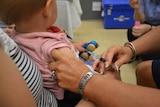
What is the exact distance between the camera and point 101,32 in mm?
2945

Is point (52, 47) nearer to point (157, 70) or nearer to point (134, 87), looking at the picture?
point (134, 87)

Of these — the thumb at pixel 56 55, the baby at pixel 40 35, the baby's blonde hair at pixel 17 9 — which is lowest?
the thumb at pixel 56 55

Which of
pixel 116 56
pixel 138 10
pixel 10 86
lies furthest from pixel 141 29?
pixel 10 86

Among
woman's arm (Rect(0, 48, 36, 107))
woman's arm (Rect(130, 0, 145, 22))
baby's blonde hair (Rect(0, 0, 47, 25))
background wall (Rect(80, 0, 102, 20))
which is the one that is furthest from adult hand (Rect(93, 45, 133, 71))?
background wall (Rect(80, 0, 102, 20))

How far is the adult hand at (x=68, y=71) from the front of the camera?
89 centimetres

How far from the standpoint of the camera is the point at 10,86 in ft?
1.90

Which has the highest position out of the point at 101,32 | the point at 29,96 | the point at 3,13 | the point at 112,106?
the point at 3,13

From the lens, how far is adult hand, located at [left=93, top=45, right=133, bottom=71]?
3.52 ft

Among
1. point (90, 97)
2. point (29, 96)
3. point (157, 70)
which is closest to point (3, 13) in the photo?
point (29, 96)

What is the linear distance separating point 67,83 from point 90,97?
0.10 meters

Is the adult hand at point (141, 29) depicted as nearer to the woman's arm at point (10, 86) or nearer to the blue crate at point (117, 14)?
the blue crate at point (117, 14)

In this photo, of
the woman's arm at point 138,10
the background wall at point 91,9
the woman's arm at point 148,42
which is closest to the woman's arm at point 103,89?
the woman's arm at point 148,42

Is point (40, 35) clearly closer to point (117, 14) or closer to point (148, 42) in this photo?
point (148, 42)

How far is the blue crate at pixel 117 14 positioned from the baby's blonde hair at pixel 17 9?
2.13 metres
